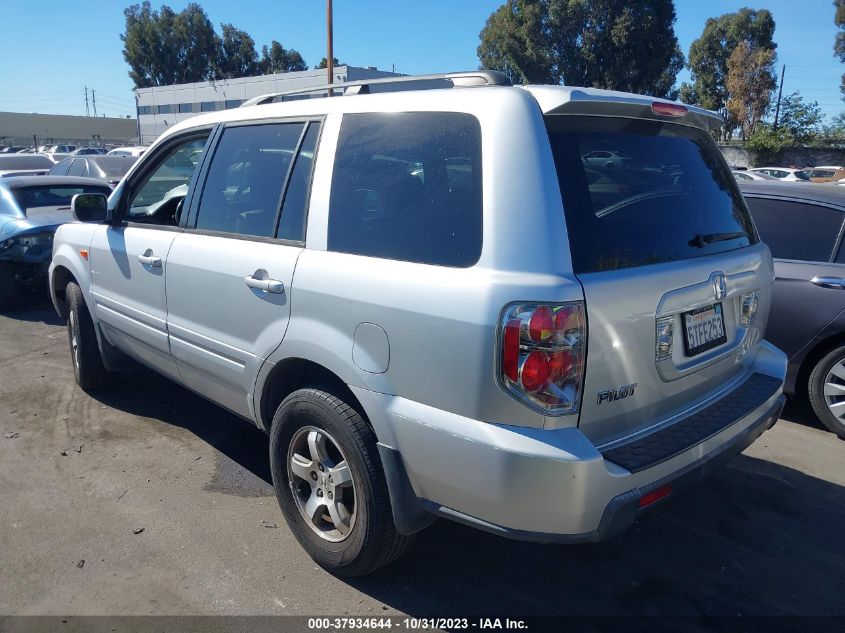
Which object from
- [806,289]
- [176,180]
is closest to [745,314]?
[806,289]

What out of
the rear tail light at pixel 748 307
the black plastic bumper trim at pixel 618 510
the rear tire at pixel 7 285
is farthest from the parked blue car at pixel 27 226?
the rear tail light at pixel 748 307

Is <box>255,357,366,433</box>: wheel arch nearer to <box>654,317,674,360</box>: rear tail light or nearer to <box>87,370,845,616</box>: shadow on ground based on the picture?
<box>87,370,845,616</box>: shadow on ground

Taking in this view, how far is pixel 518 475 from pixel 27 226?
7.52m

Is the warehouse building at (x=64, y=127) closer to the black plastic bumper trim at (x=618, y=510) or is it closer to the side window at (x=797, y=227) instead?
the side window at (x=797, y=227)

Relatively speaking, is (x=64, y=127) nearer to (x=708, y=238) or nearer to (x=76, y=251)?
(x=76, y=251)

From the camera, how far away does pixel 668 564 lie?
10.2 ft

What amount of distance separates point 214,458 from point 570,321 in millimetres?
2786

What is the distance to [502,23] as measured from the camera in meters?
41.4

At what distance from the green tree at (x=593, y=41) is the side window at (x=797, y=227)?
120 feet

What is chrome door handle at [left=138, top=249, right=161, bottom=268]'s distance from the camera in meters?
3.78

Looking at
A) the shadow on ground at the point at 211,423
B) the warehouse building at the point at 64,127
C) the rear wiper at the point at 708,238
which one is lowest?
the shadow on ground at the point at 211,423

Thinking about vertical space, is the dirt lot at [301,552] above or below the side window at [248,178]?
below

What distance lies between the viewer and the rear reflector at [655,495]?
2363mm

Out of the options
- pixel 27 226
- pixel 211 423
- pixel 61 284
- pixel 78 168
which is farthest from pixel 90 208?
pixel 78 168
